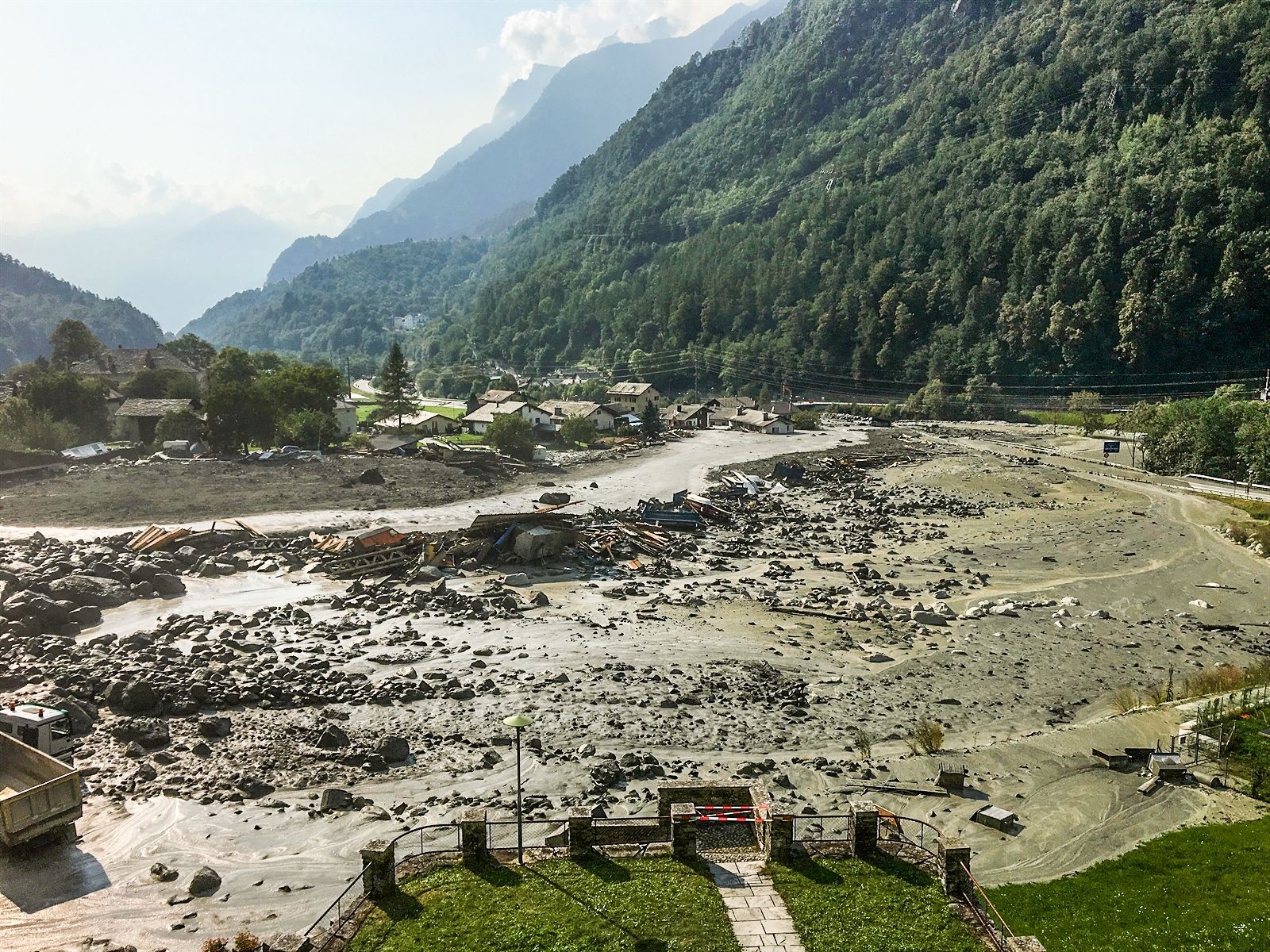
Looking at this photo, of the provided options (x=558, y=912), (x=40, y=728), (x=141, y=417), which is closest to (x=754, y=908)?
(x=558, y=912)

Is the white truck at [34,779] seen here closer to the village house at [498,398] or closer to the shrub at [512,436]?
the shrub at [512,436]

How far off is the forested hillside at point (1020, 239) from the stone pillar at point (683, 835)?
121552 mm

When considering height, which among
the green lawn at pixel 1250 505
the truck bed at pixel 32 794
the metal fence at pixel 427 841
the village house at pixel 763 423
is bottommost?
the metal fence at pixel 427 841

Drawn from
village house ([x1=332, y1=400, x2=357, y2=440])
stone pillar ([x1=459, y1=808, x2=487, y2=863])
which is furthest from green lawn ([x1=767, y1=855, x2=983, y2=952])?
village house ([x1=332, y1=400, x2=357, y2=440])

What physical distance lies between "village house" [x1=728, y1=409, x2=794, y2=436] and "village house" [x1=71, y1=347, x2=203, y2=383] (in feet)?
239

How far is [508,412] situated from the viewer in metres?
96.6

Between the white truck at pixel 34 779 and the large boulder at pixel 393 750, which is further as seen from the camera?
the large boulder at pixel 393 750

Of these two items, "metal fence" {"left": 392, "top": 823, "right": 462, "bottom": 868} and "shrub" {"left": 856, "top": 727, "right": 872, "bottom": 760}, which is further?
"shrub" {"left": 856, "top": 727, "right": 872, "bottom": 760}

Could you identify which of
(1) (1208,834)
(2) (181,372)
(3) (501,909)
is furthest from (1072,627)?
(2) (181,372)

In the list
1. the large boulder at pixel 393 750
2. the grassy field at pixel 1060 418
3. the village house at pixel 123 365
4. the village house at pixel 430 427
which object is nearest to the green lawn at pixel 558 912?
the large boulder at pixel 393 750

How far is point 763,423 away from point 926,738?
9049cm

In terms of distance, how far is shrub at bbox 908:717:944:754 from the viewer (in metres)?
21.4

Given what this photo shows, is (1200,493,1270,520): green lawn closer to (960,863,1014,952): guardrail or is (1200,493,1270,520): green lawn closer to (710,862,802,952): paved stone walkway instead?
(960,863,1014,952): guardrail

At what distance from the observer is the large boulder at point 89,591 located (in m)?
33.9
